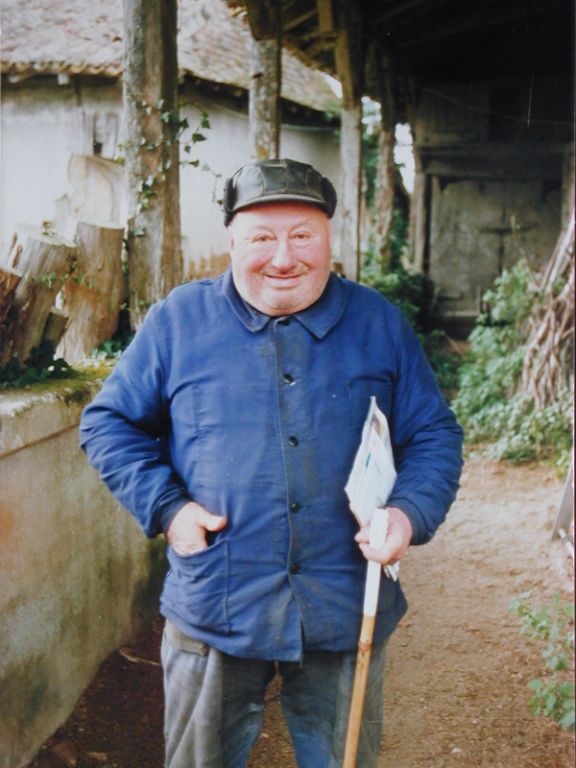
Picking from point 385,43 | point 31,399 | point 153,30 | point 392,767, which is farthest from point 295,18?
point 392,767

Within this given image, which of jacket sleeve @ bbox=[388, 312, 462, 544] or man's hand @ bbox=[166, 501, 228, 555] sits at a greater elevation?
jacket sleeve @ bbox=[388, 312, 462, 544]

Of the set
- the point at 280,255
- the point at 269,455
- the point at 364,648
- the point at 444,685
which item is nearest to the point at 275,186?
the point at 280,255

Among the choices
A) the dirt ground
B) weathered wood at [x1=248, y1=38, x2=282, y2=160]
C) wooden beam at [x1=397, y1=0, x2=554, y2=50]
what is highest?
wooden beam at [x1=397, y1=0, x2=554, y2=50]

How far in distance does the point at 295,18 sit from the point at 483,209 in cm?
522

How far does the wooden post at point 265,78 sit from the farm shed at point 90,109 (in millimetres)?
4773

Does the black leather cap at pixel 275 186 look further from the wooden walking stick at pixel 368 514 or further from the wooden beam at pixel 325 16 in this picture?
the wooden beam at pixel 325 16

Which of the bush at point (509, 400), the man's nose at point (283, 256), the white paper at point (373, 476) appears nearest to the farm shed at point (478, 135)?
the bush at point (509, 400)

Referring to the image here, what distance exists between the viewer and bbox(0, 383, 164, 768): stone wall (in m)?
2.65

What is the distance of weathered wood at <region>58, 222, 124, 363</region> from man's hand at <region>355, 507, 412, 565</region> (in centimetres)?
222

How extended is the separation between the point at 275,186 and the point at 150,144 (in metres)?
2.16

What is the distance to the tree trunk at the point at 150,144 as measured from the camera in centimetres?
389

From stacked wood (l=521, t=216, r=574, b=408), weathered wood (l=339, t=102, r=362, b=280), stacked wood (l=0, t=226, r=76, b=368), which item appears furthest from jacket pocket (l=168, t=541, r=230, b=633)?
weathered wood (l=339, t=102, r=362, b=280)

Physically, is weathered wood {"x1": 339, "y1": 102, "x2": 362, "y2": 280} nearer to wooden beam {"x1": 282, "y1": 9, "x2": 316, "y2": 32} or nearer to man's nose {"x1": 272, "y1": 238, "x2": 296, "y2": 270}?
wooden beam {"x1": 282, "y1": 9, "x2": 316, "y2": 32}

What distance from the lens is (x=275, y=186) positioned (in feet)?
6.64
